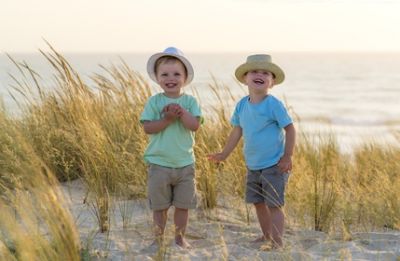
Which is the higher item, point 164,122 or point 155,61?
point 155,61

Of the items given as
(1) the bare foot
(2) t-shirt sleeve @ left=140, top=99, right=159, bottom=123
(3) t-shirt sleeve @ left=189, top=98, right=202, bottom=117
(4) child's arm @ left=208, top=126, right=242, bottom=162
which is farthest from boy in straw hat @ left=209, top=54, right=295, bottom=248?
(2) t-shirt sleeve @ left=140, top=99, right=159, bottom=123

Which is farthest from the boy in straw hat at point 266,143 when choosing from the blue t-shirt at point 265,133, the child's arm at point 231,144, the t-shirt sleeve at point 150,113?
the t-shirt sleeve at point 150,113

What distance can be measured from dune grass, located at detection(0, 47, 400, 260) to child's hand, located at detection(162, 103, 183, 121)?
0.55 m

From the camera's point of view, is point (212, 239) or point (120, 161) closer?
point (212, 239)

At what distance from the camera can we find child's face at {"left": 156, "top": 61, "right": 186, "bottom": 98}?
3.80 metres

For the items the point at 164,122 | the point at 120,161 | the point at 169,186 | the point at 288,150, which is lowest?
the point at 169,186

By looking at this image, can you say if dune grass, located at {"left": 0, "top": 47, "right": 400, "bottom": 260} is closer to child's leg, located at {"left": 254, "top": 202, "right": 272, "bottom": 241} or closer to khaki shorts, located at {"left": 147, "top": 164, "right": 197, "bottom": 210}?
khaki shorts, located at {"left": 147, "top": 164, "right": 197, "bottom": 210}

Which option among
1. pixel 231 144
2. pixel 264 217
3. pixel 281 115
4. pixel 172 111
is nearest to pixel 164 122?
pixel 172 111

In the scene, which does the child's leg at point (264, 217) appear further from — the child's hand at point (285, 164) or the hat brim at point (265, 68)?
the hat brim at point (265, 68)

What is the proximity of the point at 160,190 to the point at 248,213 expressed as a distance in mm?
874

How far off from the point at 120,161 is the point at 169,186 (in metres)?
0.79

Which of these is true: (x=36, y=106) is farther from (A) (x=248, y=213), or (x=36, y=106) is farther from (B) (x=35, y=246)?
(B) (x=35, y=246)

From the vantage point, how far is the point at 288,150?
12.4 ft

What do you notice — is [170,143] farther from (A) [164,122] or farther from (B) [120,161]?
(B) [120,161]
